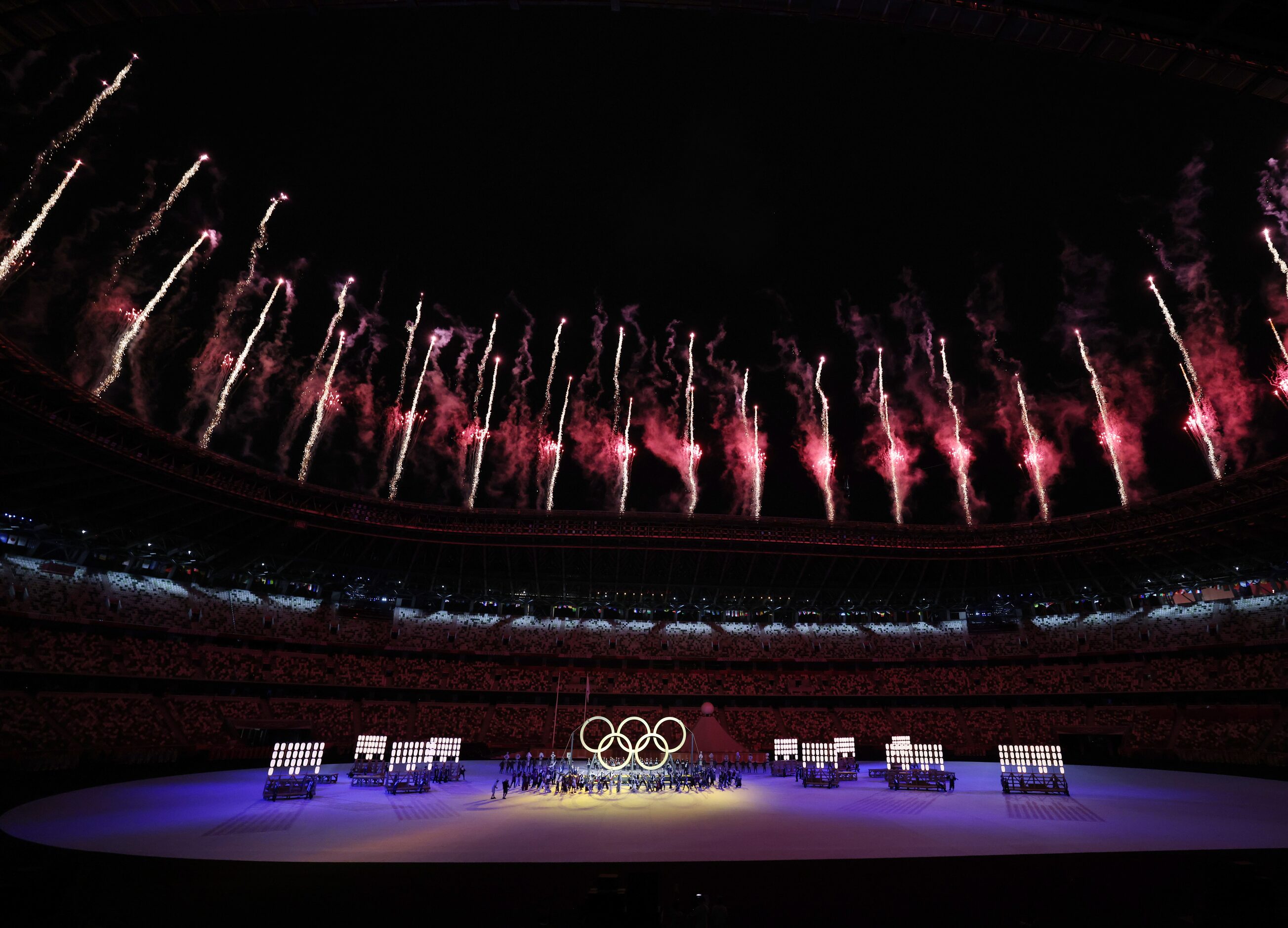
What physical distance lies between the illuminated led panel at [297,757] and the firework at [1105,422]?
47072 mm

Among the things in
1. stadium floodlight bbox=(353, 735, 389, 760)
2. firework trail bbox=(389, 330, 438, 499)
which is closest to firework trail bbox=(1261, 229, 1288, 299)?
firework trail bbox=(389, 330, 438, 499)

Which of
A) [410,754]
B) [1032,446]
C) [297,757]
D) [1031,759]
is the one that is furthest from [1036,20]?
[1032,446]

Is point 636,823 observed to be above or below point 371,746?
below

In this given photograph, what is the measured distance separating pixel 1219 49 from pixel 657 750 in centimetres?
4878

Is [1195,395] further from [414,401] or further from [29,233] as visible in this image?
[29,233]

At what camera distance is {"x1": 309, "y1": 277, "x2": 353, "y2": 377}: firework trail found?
38.1m

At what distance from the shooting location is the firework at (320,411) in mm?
39219

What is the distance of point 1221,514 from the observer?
123 feet

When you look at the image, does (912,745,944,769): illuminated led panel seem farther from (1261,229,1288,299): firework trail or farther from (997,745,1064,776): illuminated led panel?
(1261,229,1288,299): firework trail

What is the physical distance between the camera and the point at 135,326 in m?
30.5

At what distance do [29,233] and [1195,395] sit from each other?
194 feet

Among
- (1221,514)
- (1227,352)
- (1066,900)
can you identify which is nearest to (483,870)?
(1066,900)

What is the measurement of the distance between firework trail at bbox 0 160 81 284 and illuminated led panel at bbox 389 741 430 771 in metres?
26.8

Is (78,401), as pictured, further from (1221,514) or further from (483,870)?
(1221,514)
